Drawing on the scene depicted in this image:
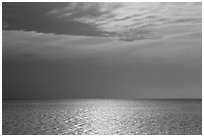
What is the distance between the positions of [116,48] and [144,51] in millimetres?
4824

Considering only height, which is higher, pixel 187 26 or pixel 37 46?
pixel 187 26

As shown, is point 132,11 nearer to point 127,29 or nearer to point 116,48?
point 127,29

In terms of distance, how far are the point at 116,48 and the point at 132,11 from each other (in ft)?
104

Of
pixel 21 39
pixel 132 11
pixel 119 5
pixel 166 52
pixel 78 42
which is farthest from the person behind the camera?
pixel 166 52

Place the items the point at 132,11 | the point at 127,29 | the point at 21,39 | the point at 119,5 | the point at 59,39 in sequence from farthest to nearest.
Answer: the point at 59,39
the point at 127,29
the point at 21,39
the point at 119,5
the point at 132,11

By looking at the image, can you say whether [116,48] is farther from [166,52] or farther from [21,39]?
[21,39]

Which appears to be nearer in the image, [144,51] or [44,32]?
[44,32]

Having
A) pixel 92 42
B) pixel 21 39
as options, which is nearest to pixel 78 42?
pixel 92 42

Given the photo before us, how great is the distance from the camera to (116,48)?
192 ft

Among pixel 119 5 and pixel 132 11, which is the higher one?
pixel 119 5

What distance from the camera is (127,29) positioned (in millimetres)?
46656

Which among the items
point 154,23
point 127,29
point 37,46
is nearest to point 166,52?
point 154,23

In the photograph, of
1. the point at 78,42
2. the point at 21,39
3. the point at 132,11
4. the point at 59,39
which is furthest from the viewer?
the point at 59,39

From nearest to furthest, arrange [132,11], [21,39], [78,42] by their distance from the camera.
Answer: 1. [132,11]
2. [21,39]
3. [78,42]
